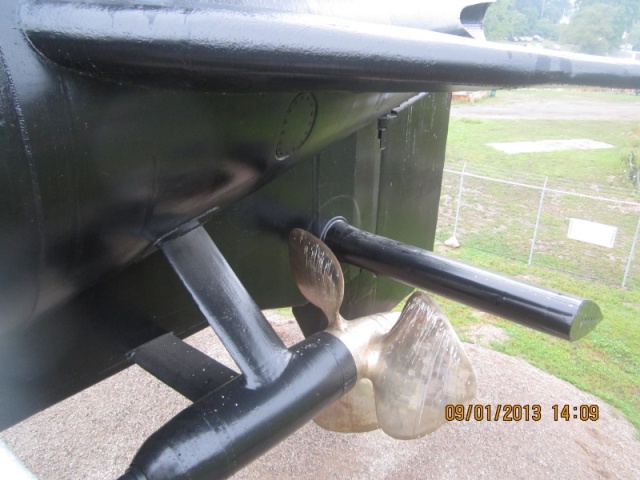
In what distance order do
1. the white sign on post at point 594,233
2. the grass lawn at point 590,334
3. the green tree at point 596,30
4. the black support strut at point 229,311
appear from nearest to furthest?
the black support strut at point 229,311 → the grass lawn at point 590,334 → the white sign on post at point 594,233 → the green tree at point 596,30

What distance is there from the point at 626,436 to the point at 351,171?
10.1 feet

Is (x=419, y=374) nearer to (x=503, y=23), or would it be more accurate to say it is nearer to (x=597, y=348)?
(x=597, y=348)

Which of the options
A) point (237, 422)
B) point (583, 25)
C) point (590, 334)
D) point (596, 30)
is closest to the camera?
point (237, 422)

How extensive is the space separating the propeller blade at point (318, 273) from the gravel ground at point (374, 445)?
1826 mm

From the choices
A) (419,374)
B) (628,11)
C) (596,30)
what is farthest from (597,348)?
(628,11)

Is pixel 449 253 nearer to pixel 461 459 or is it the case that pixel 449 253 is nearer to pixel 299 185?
pixel 461 459

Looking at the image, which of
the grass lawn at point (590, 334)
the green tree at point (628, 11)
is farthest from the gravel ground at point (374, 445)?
the green tree at point (628, 11)

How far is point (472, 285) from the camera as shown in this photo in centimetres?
225

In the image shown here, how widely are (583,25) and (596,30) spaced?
28.4 inches

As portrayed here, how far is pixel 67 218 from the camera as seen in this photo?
4.28 feet

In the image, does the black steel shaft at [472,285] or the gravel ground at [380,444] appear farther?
the gravel ground at [380,444]

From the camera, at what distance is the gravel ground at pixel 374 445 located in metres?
3.59

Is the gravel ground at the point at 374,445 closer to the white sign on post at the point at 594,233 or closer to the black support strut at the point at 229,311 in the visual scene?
the black support strut at the point at 229,311
